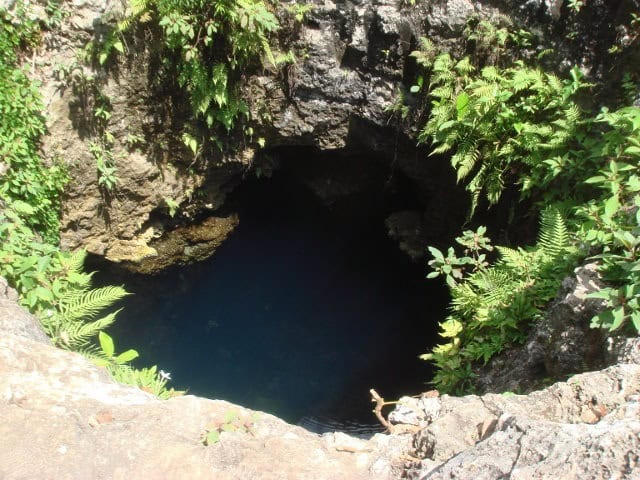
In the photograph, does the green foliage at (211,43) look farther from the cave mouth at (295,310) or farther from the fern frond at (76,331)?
the fern frond at (76,331)

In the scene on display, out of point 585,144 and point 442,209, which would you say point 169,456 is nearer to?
point 585,144

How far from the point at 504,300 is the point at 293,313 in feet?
18.0

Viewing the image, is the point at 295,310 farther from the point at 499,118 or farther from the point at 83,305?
the point at 499,118

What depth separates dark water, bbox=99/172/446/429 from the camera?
8.29 meters

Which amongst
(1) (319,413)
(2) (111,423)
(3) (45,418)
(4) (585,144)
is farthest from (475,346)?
(1) (319,413)

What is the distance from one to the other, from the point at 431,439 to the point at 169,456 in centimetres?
139

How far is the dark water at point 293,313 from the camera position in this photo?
27.2ft

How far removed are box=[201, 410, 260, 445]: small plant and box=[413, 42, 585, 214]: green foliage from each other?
415 cm

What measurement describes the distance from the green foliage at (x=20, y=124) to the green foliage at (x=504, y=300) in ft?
16.4

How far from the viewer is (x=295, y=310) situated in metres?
9.47

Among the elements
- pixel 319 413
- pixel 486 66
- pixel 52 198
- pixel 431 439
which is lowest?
pixel 319 413

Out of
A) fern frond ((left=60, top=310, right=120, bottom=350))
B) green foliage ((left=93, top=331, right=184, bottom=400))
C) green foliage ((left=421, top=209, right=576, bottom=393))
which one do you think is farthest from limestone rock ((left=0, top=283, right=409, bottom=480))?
green foliage ((left=421, top=209, right=576, bottom=393))

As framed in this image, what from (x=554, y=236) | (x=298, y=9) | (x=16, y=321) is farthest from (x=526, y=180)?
(x=16, y=321)

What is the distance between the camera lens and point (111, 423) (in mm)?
2680
